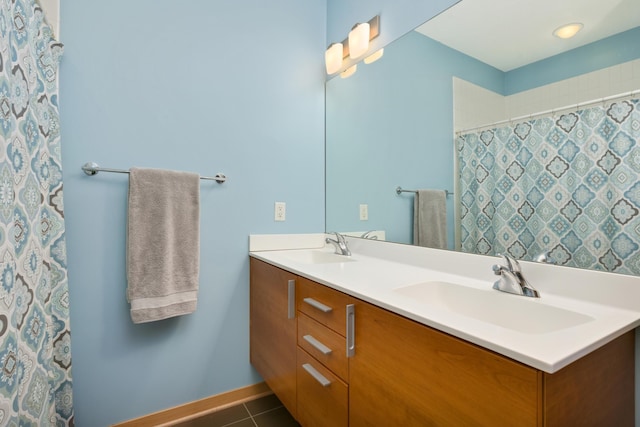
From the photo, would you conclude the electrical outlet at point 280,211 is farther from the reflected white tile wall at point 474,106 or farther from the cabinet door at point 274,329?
the reflected white tile wall at point 474,106

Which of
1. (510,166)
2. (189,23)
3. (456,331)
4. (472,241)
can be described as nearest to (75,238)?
(189,23)

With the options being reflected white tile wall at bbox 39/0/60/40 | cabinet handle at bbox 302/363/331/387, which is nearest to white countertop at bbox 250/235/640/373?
cabinet handle at bbox 302/363/331/387

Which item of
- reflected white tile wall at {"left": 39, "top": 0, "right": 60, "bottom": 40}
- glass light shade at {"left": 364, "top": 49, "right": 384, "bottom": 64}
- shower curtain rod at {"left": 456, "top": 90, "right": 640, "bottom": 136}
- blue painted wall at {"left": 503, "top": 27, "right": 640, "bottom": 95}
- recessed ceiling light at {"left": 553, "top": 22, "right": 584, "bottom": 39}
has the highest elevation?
glass light shade at {"left": 364, "top": 49, "right": 384, "bottom": 64}

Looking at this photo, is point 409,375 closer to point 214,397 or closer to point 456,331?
point 456,331

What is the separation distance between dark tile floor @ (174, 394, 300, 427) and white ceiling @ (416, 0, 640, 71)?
1.82 m

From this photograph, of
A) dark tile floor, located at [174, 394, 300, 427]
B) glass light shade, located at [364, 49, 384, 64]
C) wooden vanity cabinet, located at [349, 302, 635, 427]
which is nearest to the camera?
wooden vanity cabinet, located at [349, 302, 635, 427]

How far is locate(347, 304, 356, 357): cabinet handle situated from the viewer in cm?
91

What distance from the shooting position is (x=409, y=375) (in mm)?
726

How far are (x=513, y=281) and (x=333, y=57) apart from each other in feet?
5.04

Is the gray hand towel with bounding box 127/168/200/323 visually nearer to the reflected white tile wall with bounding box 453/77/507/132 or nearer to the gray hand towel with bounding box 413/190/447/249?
the gray hand towel with bounding box 413/190/447/249

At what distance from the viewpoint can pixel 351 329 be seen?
0.91 metres

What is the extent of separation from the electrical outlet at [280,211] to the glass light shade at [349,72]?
0.86m

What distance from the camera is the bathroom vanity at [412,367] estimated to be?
1.76 ft

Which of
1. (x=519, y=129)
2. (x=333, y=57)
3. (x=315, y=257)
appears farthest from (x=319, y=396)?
(x=333, y=57)
